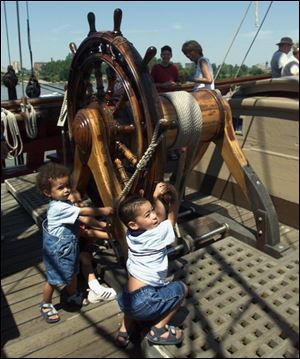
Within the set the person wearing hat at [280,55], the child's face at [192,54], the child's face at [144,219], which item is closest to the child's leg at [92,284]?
the child's face at [144,219]

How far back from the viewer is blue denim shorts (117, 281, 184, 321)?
1.97 m

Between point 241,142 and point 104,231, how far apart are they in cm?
161

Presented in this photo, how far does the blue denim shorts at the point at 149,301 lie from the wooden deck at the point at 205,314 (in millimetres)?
169

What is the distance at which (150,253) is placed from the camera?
6.51 feet

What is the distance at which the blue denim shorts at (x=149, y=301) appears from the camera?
1.97 meters

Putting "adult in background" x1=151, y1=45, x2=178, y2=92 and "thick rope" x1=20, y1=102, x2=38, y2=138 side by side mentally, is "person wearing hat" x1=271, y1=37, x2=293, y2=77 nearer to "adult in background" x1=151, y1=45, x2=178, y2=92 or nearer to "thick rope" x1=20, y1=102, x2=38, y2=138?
"adult in background" x1=151, y1=45, x2=178, y2=92

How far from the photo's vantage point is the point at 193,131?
2.79m

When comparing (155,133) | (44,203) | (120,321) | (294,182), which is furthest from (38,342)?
(294,182)

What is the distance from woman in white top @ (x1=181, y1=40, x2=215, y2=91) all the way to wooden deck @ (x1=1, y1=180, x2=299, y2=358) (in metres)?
1.45

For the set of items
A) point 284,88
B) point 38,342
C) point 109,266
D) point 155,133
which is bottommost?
point 38,342

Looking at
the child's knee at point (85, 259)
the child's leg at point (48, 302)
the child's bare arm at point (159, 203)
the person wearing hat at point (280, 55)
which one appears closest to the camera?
the child's bare arm at point (159, 203)

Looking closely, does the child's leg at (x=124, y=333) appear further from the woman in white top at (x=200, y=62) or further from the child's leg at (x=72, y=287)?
the woman in white top at (x=200, y=62)

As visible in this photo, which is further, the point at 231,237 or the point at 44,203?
the point at 44,203

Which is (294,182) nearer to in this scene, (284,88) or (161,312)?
(284,88)
